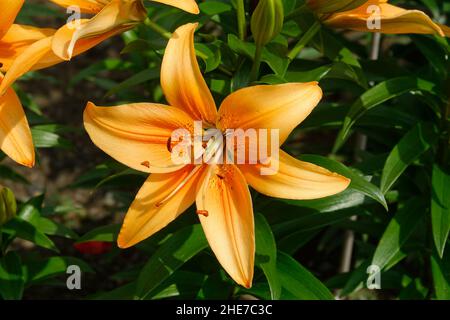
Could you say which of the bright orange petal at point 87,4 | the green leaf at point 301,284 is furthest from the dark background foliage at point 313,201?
the bright orange petal at point 87,4

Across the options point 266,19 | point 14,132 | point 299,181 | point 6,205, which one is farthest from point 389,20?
point 6,205

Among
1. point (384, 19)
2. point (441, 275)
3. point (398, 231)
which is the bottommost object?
point (441, 275)

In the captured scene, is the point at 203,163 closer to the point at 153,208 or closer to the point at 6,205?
the point at 153,208

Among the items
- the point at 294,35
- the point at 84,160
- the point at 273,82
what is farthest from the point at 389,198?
the point at 84,160

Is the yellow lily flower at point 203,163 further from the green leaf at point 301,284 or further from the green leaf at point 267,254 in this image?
the green leaf at point 301,284

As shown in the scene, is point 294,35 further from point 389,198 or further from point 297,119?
point 389,198
